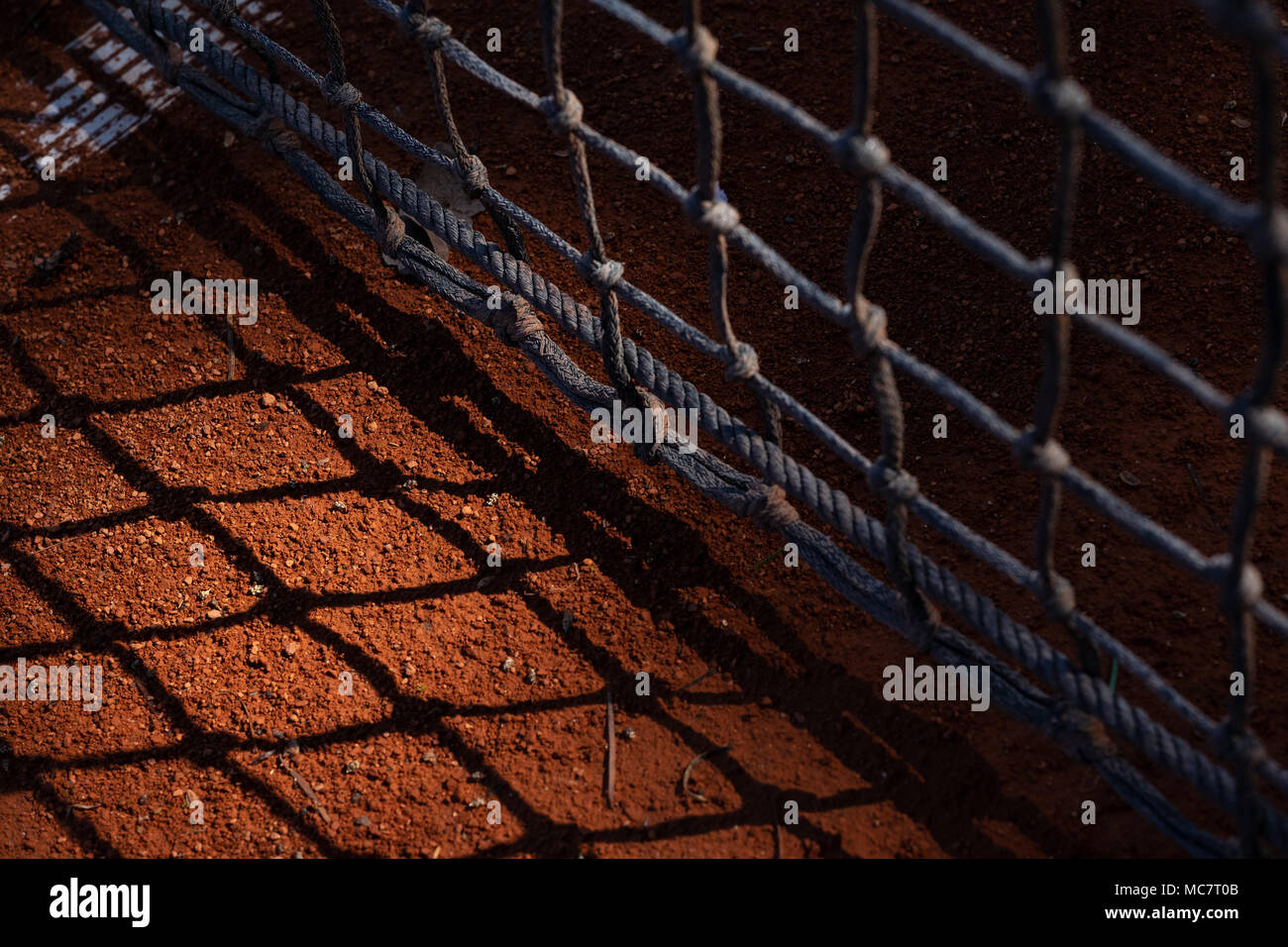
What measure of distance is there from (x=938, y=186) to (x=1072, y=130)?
4.24 feet

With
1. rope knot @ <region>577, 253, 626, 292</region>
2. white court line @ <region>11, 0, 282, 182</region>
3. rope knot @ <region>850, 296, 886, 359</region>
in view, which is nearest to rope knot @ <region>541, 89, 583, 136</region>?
rope knot @ <region>577, 253, 626, 292</region>

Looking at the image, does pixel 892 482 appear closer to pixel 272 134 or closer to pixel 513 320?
pixel 513 320

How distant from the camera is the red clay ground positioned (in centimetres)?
200

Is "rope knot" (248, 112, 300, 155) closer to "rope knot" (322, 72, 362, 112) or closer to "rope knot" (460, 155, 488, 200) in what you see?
"rope knot" (322, 72, 362, 112)

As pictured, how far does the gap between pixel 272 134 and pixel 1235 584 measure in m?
2.24

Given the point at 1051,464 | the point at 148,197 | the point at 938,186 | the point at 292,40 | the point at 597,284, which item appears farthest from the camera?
the point at 292,40

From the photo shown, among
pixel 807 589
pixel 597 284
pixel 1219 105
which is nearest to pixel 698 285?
pixel 597 284

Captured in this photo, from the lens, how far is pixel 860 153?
1.54 m

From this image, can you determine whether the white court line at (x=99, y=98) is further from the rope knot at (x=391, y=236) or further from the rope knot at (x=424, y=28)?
the rope knot at (x=424, y=28)

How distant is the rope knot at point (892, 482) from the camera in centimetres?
179

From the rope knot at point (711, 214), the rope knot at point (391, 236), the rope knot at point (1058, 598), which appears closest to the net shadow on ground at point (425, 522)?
the rope knot at point (391, 236)

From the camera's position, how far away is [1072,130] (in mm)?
1370

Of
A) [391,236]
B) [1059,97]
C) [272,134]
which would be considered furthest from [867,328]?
[272,134]

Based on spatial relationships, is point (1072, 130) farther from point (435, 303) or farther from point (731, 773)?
point (435, 303)
